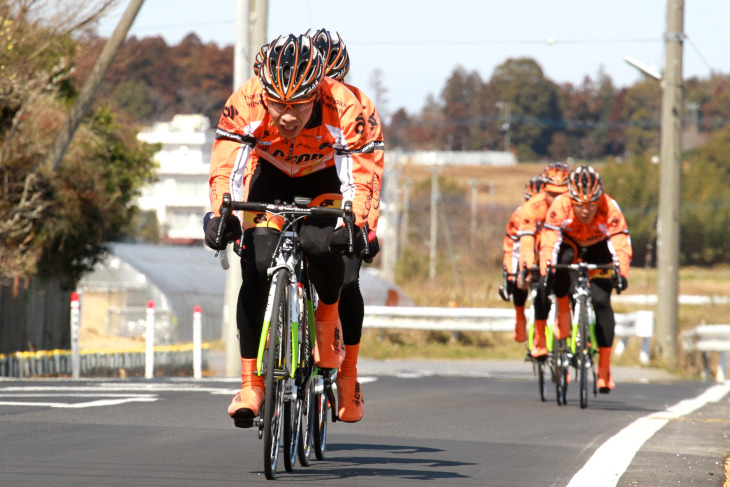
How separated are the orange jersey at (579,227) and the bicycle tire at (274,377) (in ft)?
21.8

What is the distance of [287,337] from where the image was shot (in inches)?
246

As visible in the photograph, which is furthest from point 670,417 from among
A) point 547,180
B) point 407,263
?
point 407,263

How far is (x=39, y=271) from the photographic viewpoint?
22969mm

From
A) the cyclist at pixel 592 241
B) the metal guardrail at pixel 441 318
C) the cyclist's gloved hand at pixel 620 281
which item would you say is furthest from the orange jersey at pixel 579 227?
the metal guardrail at pixel 441 318

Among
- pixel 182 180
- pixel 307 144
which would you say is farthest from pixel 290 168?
pixel 182 180

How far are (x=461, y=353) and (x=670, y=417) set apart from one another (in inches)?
562

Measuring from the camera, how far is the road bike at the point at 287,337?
6102mm

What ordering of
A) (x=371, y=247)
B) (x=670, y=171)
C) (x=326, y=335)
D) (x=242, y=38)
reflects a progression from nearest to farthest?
(x=371, y=247)
(x=326, y=335)
(x=242, y=38)
(x=670, y=171)

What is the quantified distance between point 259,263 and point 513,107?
13712 centimetres

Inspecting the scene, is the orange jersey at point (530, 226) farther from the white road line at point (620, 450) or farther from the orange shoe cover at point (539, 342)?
Result: the white road line at point (620, 450)

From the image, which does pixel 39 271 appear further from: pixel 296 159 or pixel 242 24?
pixel 296 159

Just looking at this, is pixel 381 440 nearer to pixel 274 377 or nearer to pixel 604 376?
pixel 274 377

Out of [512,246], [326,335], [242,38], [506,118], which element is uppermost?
[506,118]

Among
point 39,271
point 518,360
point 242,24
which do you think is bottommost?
point 518,360
